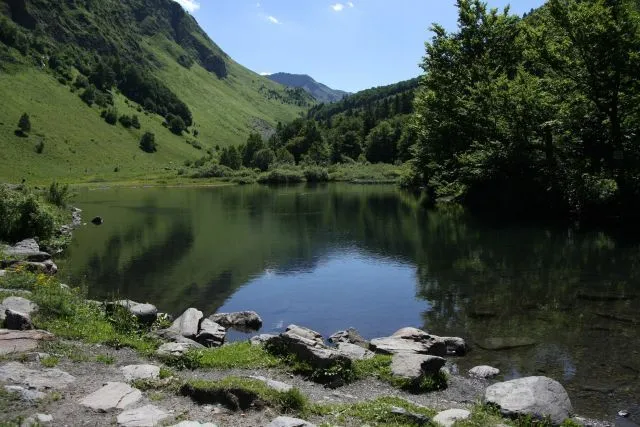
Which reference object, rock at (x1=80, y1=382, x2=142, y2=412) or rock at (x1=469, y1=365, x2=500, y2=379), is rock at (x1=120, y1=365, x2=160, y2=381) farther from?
rock at (x1=469, y1=365, x2=500, y2=379)

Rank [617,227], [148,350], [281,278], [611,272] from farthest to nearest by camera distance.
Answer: [617,227]
[281,278]
[611,272]
[148,350]

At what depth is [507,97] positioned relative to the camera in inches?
2100

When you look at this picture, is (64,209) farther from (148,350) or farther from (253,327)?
(148,350)

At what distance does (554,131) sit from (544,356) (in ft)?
133

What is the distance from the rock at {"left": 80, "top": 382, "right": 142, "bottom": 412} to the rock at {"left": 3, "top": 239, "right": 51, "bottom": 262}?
759 inches

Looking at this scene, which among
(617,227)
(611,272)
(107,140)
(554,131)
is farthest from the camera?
(107,140)

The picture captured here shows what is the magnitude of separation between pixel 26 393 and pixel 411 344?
1123 centimetres

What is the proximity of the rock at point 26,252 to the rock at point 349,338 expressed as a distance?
17821 millimetres

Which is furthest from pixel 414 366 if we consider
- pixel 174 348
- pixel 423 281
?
pixel 423 281

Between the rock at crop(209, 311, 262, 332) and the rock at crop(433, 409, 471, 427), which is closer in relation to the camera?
the rock at crop(433, 409, 471, 427)

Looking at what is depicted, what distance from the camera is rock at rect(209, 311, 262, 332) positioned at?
21484 mm

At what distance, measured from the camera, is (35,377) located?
10977mm

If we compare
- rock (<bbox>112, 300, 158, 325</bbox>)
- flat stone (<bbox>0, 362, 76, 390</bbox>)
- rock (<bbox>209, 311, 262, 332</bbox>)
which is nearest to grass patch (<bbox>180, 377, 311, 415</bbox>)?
flat stone (<bbox>0, 362, 76, 390</bbox>)

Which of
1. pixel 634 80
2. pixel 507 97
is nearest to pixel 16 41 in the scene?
pixel 507 97
